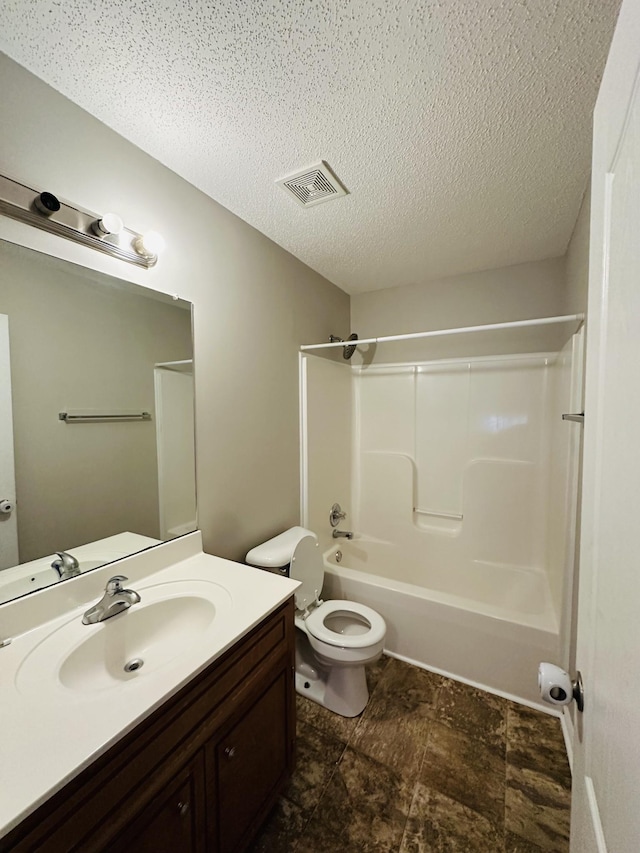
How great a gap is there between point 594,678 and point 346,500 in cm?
220

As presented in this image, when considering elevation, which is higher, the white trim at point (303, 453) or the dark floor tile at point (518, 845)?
the white trim at point (303, 453)

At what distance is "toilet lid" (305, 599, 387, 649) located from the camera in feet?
5.21

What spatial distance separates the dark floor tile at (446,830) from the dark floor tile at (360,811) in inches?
1.5

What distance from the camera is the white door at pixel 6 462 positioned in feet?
3.13

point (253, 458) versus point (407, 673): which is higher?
point (253, 458)

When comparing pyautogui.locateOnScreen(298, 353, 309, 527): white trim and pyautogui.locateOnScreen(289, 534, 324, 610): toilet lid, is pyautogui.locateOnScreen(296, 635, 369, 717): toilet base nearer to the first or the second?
pyautogui.locateOnScreen(289, 534, 324, 610): toilet lid

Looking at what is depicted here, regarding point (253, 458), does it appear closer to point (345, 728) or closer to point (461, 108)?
point (345, 728)

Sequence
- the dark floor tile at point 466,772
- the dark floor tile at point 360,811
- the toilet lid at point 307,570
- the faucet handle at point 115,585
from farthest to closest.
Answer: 1. the toilet lid at point 307,570
2. the dark floor tile at point 466,772
3. the dark floor tile at point 360,811
4. the faucet handle at point 115,585

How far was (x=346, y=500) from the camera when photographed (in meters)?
2.73

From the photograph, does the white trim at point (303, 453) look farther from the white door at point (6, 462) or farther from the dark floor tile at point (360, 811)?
the white door at point (6, 462)

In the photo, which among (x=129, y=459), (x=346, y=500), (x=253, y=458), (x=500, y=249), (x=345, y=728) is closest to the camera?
(x=129, y=459)

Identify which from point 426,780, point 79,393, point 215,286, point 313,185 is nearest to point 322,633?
point 426,780

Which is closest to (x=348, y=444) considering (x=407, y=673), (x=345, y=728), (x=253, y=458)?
(x=253, y=458)

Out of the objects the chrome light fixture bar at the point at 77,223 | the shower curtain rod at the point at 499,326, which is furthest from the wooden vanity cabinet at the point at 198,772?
the shower curtain rod at the point at 499,326
